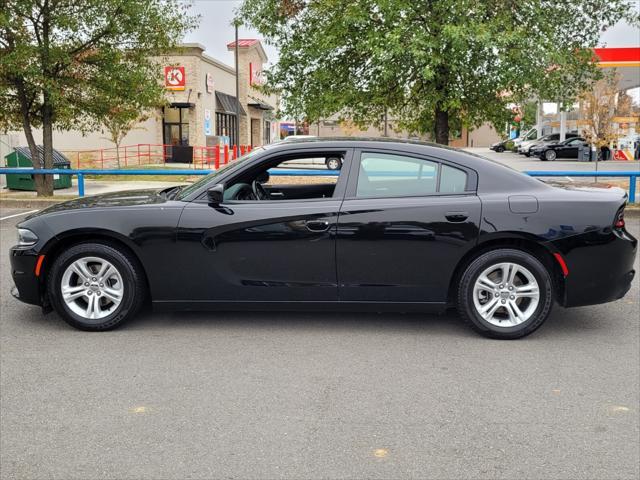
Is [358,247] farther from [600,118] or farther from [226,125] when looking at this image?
[226,125]

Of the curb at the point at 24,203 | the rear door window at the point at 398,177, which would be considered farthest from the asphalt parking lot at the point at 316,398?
the curb at the point at 24,203

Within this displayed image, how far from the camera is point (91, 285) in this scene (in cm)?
543

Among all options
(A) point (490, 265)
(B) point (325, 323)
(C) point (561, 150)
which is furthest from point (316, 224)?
(C) point (561, 150)

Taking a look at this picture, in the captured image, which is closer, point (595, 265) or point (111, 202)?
point (595, 265)

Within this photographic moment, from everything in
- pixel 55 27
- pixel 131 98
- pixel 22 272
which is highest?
pixel 55 27

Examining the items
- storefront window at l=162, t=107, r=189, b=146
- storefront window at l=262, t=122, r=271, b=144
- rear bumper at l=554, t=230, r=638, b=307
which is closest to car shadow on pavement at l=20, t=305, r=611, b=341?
rear bumper at l=554, t=230, r=638, b=307

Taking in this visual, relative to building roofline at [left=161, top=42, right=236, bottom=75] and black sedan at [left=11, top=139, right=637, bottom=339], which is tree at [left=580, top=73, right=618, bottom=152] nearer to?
building roofline at [left=161, top=42, right=236, bottom=75]

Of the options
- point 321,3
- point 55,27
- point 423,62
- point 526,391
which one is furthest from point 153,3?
point 526,391

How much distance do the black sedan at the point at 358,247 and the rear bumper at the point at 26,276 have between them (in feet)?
0.04

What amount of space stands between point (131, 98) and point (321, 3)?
4956 millimetres

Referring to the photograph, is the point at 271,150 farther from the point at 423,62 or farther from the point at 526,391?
the point at 423,62

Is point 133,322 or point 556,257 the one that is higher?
point 556,257

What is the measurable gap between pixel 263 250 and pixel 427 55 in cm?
1007

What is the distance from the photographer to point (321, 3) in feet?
52.4
